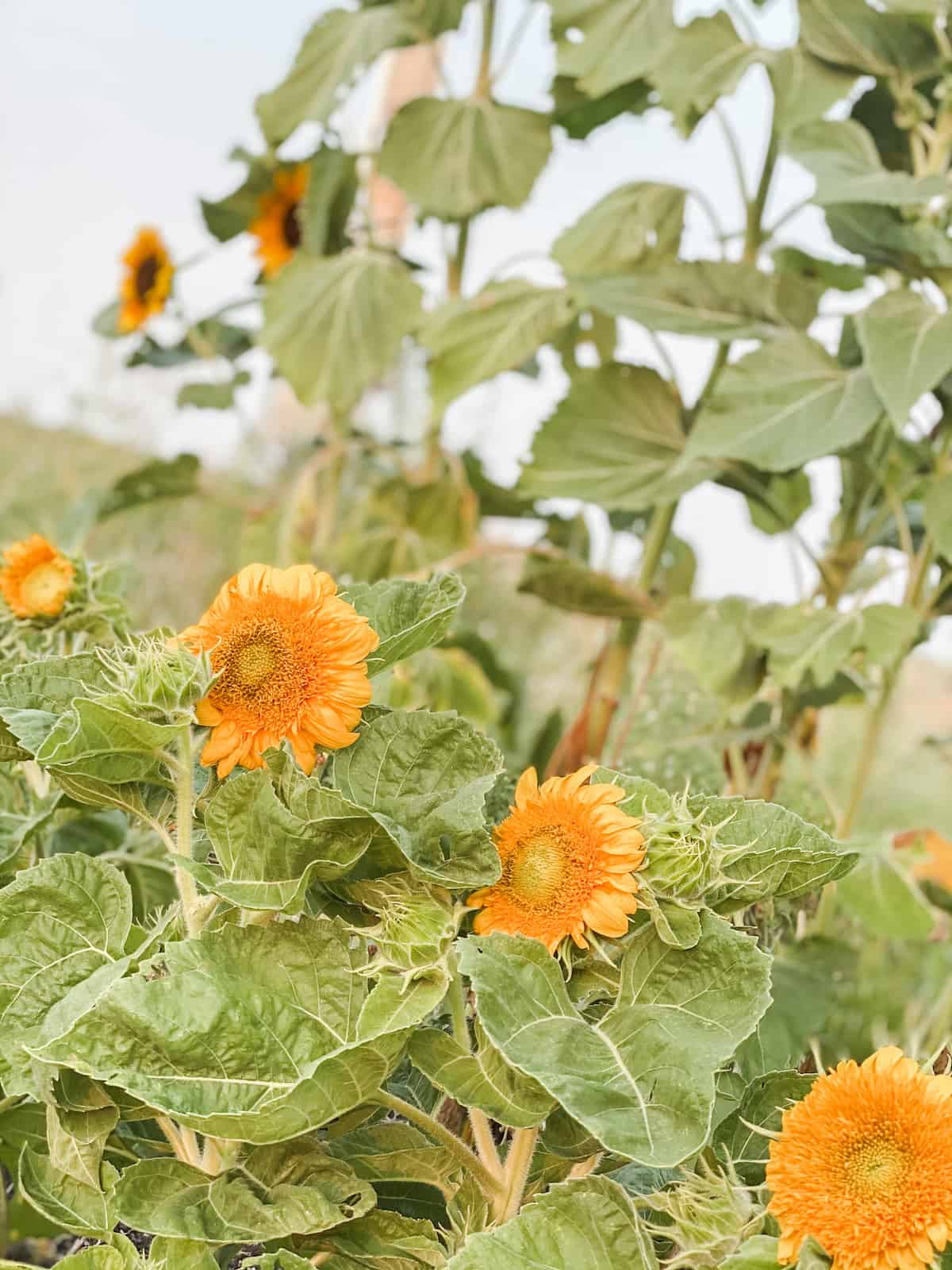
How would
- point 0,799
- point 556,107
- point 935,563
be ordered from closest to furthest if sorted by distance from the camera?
point 0,799 → point 935,563 → point 556,107

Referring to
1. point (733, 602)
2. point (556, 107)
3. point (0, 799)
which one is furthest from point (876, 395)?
point (0, 799)

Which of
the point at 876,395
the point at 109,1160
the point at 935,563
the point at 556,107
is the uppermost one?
the point at 556,107

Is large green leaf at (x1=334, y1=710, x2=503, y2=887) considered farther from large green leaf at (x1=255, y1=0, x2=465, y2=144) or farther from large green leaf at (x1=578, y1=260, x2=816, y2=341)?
large green leaf at (x1=255, y1=0, x2=465, y2=144)

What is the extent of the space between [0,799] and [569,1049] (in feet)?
0.99

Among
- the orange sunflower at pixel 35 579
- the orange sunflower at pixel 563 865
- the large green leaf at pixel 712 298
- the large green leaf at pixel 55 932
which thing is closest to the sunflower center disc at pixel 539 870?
the orange sunflower at pixel 563 865

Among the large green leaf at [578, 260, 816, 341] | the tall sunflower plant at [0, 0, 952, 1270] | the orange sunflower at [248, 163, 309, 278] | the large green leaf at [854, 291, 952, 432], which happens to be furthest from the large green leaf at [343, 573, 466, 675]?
the orange sunflower at [248, 163, 309, 278]

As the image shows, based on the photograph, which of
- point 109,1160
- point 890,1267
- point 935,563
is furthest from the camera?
point 935,563

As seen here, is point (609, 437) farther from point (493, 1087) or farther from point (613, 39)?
point (493, 1087)

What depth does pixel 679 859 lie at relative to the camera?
328mm

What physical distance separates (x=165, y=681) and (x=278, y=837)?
5 cm

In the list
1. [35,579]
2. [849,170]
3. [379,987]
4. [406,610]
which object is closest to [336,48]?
[849,170]

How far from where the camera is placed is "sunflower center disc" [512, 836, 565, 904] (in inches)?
13.3

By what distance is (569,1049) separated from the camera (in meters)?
0.31

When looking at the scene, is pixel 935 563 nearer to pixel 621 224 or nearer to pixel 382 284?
pixel 621 224
